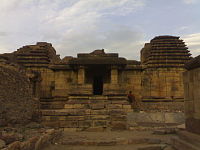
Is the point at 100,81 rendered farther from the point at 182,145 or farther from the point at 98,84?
the point at 182,145

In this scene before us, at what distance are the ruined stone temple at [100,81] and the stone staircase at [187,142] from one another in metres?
4.83

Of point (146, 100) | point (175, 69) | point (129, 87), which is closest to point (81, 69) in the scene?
point (129, 87)

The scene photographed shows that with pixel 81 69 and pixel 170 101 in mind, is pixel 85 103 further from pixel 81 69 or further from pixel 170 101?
pixel 170 101

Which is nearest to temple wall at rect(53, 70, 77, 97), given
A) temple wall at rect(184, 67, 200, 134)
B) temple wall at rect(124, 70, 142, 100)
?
temple wall at rect(124, 70, 142, 100)

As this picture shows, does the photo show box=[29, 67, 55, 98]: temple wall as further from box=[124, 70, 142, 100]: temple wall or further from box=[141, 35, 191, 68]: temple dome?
box=[141, 35, 191, 68]: temple dome

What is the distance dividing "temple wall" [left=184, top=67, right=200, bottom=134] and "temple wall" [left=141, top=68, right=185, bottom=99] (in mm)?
16696

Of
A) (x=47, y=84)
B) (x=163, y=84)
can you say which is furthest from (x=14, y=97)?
(x=163, y=84)

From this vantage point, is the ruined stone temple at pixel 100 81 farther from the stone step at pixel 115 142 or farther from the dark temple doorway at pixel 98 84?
the stone step at pixel 115 142

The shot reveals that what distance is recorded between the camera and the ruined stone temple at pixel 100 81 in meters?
10.7

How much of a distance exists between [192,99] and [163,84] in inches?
707

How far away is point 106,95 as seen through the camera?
14.5 meters

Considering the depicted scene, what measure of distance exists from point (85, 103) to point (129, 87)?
552 cm

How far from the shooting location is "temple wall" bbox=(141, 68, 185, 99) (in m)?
22.5

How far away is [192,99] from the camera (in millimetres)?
5371
